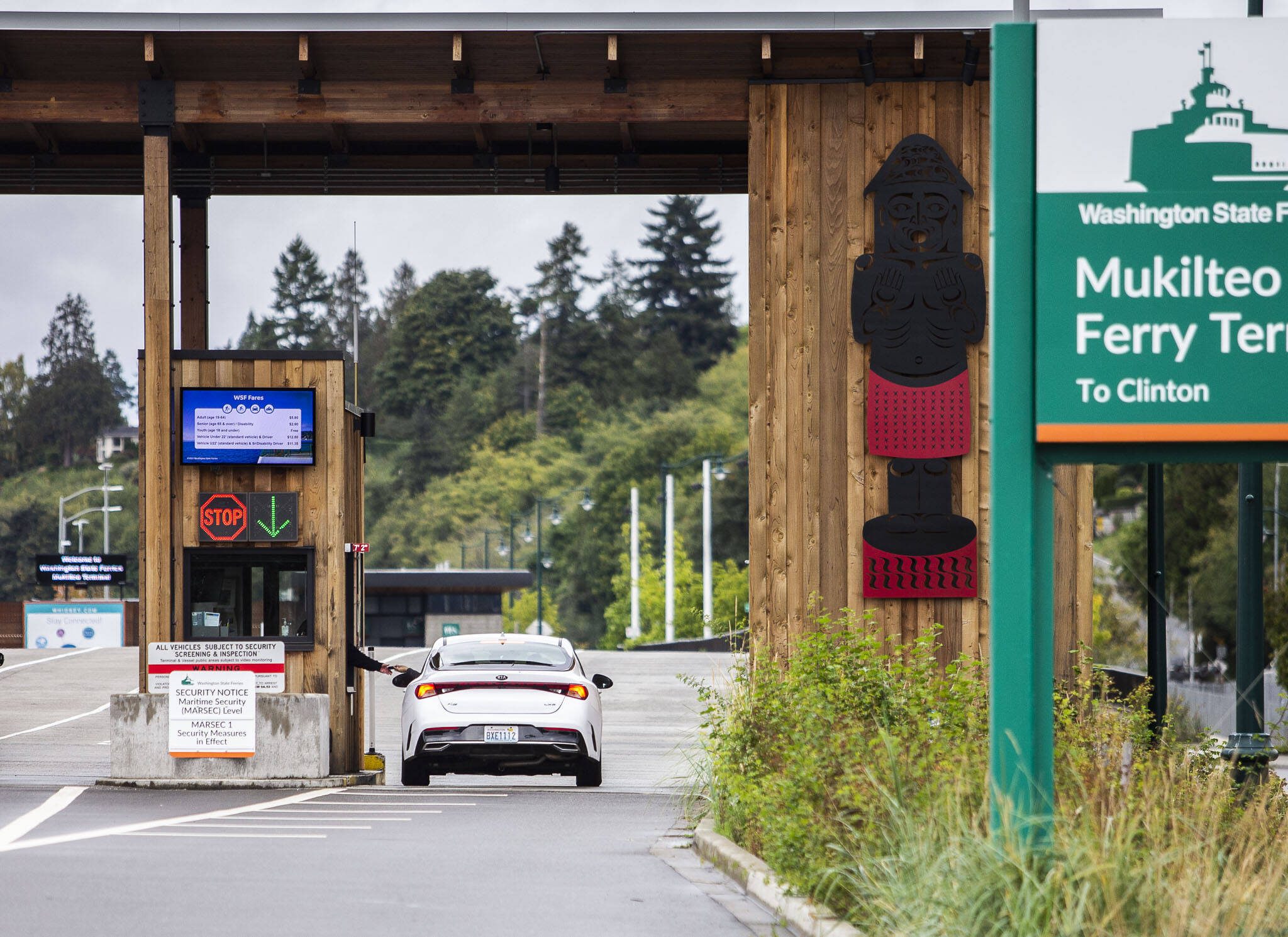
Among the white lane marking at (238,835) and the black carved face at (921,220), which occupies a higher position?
the black carved face at (921,220)

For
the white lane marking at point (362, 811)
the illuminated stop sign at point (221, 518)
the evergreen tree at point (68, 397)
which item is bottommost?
the white lane marking at point (362, 811)

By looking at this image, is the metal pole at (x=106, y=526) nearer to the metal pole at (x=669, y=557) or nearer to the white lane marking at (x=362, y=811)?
the metal pole at (x=669, y=557)

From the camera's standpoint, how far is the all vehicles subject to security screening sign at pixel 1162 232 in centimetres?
721

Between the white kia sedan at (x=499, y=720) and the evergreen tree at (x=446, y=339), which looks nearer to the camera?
the white kia sedan at (x=499, y=720)

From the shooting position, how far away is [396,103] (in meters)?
17.1

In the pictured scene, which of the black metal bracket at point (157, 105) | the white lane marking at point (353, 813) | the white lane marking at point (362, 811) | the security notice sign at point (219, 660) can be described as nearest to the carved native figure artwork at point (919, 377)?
the white lane marking at point (362, 811)

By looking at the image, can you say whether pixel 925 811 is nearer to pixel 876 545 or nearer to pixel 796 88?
pixel 876 545

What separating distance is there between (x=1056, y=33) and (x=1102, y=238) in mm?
850

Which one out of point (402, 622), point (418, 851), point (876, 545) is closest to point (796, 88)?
point (876, 545)

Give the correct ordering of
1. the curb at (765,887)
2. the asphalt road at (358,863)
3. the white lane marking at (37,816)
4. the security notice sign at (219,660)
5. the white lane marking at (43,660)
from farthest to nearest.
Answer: the white lane marking at (43,660)
the security notice sign at (219,660)
the white lane marking at (37,816)
the asphalt road at (358,863)
the curb at (765,887)

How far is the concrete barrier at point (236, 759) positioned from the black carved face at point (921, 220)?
264 inches

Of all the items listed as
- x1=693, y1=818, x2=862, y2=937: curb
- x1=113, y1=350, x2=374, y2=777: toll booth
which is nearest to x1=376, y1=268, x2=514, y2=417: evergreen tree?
x1=113, y1=350, x2=374, y2=777: toll booth

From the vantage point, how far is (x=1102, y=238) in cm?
724

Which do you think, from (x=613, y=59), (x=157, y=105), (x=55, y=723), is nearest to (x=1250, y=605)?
(x=613, y=59)
